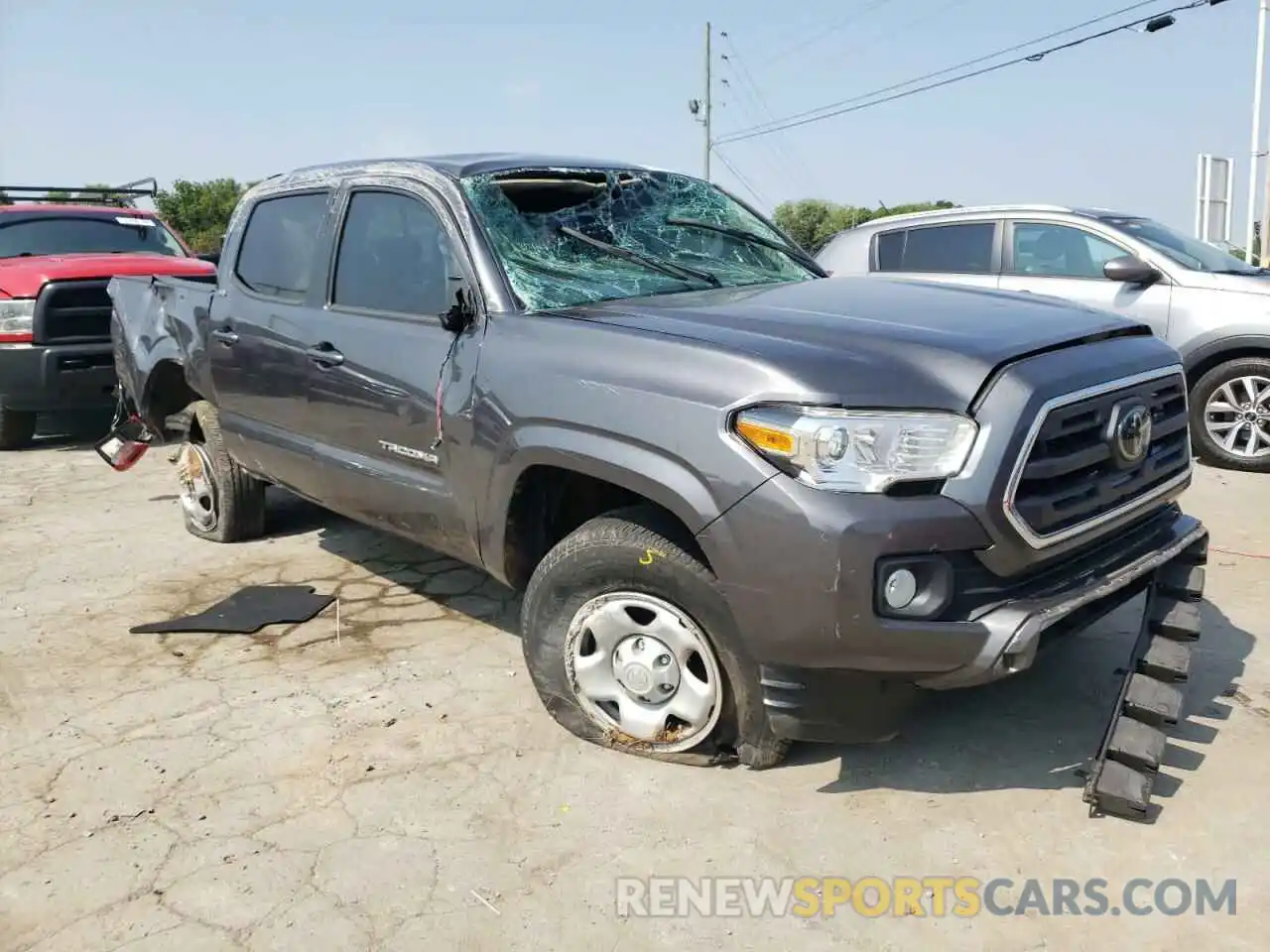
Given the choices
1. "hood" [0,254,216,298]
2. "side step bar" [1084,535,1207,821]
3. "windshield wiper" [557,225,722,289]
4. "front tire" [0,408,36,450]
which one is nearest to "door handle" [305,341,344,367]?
"windshield wiper" [557,225,722,289]

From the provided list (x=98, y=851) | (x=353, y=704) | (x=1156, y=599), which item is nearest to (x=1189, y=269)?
(x=1156, y=599)

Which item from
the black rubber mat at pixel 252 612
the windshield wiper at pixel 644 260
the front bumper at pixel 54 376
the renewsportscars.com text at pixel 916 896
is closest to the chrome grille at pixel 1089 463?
the renewsportscars.com text at pixel 916 896

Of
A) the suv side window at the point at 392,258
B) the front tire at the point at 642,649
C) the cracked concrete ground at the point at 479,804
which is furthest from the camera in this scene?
the suv side window at the point at 392,258

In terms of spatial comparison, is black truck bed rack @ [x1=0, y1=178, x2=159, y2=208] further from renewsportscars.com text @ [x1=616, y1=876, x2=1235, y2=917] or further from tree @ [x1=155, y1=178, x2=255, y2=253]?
tree @ [x1=155, y1=178, x2=255, y2=253]

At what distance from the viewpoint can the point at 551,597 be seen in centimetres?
324

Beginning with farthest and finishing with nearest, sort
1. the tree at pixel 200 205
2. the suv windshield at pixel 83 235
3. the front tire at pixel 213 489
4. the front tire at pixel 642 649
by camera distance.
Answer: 1. the tree at pixel 200 205
2. the suv windshield at pixel 83 235
3. the front tire at pixel 213 489
4. the front tire at pixel 642 649

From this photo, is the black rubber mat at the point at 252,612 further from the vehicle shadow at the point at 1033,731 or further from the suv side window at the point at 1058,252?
the suv side window at the point at 1058,252

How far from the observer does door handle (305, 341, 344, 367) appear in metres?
4.05

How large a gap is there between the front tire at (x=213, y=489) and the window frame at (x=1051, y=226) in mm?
5335

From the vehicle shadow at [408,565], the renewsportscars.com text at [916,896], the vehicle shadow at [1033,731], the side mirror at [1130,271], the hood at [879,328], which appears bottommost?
the renewsportscars.com text at [916,896]

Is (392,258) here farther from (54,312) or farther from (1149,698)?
(54,312)

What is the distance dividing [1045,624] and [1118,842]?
649mm

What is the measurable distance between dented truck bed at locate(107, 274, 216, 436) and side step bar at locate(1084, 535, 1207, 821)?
4.22 m

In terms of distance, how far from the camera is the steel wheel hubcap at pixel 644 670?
3008 mm
